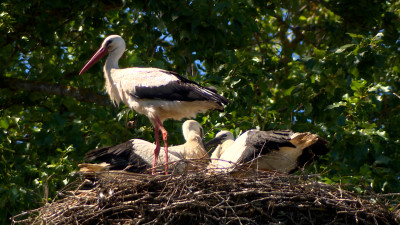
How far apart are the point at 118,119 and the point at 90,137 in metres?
0.50

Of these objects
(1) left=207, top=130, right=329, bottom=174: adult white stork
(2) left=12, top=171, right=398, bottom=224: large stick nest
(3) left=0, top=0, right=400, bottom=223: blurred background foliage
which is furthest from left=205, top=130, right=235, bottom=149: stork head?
(2) left=12, top=171, right=398, bottom=224: large stick nest

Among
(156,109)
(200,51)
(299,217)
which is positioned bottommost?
(299,217)

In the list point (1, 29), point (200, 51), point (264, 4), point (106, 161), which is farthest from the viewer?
point (264, 4)

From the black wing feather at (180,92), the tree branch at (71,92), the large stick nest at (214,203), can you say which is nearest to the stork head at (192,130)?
the black wing feather at (180,92)

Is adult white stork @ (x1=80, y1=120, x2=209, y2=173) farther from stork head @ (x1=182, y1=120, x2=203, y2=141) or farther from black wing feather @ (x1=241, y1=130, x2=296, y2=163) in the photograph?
black wing feather @ (x1=241, y1=130, x2=296, y2=163)

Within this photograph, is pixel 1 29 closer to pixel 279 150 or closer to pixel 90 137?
pixel 90 137

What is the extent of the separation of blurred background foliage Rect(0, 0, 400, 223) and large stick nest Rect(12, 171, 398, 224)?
1984 mm

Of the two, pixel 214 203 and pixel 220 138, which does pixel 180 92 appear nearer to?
pixel 220 138

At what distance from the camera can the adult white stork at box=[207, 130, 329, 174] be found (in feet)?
22.5

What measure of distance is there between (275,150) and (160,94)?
131cm

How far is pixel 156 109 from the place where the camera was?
7.48 meters

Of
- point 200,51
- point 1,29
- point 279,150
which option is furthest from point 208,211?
point 1,29

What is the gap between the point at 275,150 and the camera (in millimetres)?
6984

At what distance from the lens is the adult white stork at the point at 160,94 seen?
7.17 m
